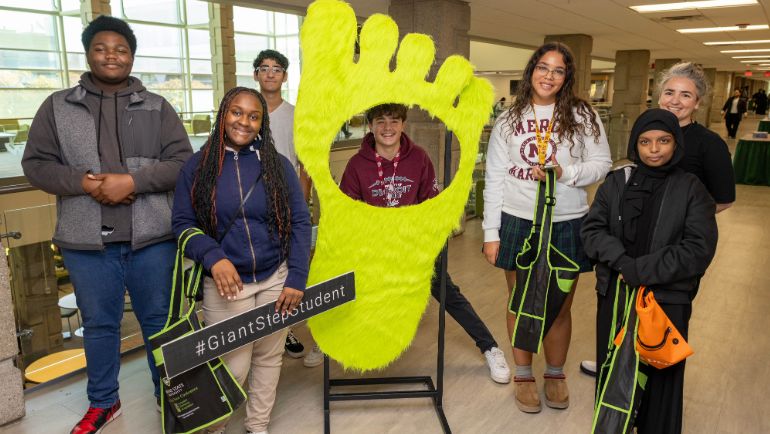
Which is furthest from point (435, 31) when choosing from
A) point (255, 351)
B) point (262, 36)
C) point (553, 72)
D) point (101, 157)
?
point (262, 36)

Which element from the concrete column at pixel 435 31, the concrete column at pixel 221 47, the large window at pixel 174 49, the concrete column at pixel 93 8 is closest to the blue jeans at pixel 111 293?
the concrete column at pixel 435 31

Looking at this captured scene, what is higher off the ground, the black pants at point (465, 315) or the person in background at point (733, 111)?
the person in background at point (733, 111)

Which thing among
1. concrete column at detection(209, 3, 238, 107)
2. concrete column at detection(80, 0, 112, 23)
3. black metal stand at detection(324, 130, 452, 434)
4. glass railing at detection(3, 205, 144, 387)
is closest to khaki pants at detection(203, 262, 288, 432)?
black metal stand at detection(324, 130, 452, 434)

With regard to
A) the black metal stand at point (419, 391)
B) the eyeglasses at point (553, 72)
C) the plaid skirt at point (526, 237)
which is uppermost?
the eyeglasses at point (553, 72)

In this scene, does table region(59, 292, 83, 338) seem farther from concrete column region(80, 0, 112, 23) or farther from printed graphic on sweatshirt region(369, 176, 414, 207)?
concrete column region(80, 0, 112, 23)

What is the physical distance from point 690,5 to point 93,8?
36.4 feet

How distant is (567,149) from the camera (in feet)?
6.77

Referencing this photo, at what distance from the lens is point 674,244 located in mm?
1661

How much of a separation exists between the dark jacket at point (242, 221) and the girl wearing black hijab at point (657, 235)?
1.07 m

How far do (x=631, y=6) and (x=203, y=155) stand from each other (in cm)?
536

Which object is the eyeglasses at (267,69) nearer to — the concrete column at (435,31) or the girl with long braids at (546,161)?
the girl with long braids at (546,161)

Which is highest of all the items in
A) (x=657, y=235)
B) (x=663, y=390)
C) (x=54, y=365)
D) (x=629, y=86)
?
(x=629, y=86)

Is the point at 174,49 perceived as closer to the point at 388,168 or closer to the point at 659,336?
the point at 388,168

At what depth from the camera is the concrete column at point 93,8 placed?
10719mm
